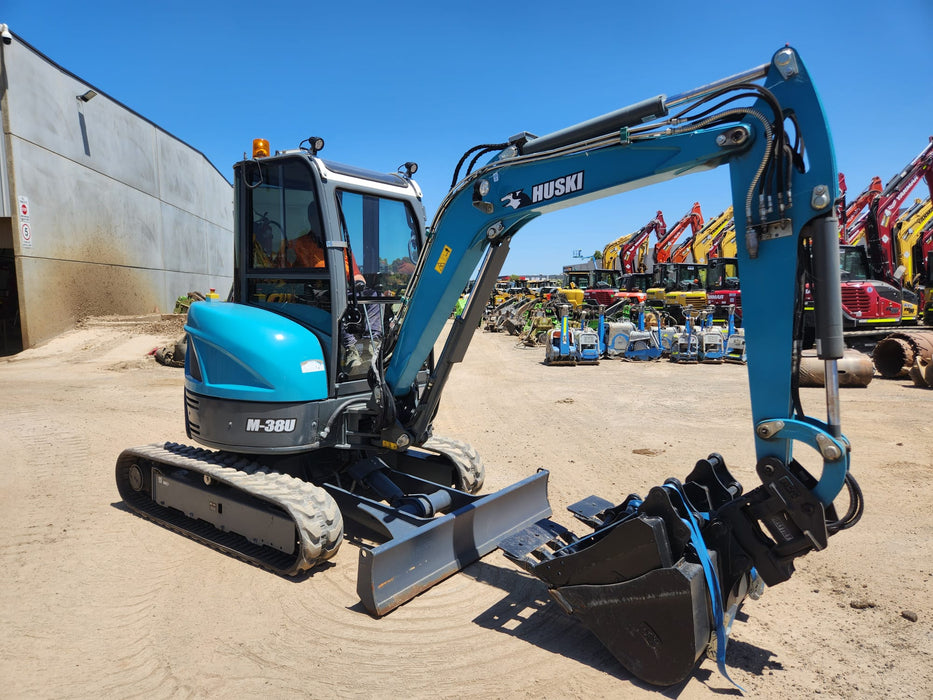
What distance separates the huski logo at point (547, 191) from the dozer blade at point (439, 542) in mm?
2067

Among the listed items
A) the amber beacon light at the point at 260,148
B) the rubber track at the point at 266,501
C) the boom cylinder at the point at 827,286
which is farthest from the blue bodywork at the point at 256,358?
the boom cylinder at the point at 827,286

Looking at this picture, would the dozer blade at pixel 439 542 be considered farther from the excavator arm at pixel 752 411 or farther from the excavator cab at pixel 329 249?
the excavator cab at pixel 329 249

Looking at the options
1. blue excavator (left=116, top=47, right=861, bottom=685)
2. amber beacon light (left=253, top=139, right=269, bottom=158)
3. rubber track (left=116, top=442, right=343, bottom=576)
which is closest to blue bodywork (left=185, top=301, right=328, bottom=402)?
blue excavator (left=116, top=47, right=861, bottom=685)

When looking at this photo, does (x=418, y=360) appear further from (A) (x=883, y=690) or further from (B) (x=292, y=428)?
(A) (x=883, y=690)

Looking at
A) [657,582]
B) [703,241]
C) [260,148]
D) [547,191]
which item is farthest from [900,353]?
[703,241]

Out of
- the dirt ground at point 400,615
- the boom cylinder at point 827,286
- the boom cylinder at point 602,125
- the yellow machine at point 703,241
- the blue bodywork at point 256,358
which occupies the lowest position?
the dirt ground at point 400,615

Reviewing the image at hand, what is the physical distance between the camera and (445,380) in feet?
13.6

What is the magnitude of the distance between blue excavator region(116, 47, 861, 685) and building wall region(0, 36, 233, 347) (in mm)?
14132

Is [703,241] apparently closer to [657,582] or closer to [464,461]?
[464,461]

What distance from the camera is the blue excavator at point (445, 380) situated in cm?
275

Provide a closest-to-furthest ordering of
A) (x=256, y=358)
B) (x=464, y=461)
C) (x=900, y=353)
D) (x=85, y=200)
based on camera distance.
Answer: (x=256, y=358)
(x=464, y=461)
(x=900, y=353)
(x=85, y=200)

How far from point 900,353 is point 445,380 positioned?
12.4 meters

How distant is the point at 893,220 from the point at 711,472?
1830 cm

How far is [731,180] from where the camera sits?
9.59 ft
